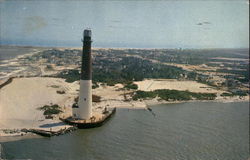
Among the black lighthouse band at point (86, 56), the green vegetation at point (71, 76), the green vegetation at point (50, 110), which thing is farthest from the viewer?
the green vegetation at point (71, 76)

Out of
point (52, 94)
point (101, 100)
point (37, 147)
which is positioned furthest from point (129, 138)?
point (52, 94)

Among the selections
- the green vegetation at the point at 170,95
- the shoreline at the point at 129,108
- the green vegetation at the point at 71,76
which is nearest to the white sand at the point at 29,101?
the shoreline at the point at 129,108

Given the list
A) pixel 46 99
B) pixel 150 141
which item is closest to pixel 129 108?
pixel 46 99

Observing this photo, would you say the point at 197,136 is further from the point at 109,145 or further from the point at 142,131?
the point at 109,145

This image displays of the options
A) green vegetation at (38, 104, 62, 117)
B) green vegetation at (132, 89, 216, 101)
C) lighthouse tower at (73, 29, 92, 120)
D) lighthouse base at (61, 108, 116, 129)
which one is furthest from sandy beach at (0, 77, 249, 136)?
lighthouse tower at (73, 29, 92, 120)

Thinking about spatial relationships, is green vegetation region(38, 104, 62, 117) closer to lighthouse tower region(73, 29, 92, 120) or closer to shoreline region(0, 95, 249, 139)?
lighthouse tower region(73, 29, 92, 120)

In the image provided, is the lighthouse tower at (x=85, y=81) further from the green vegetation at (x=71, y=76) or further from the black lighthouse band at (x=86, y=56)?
the green vegetation at (x=71, y=76)
